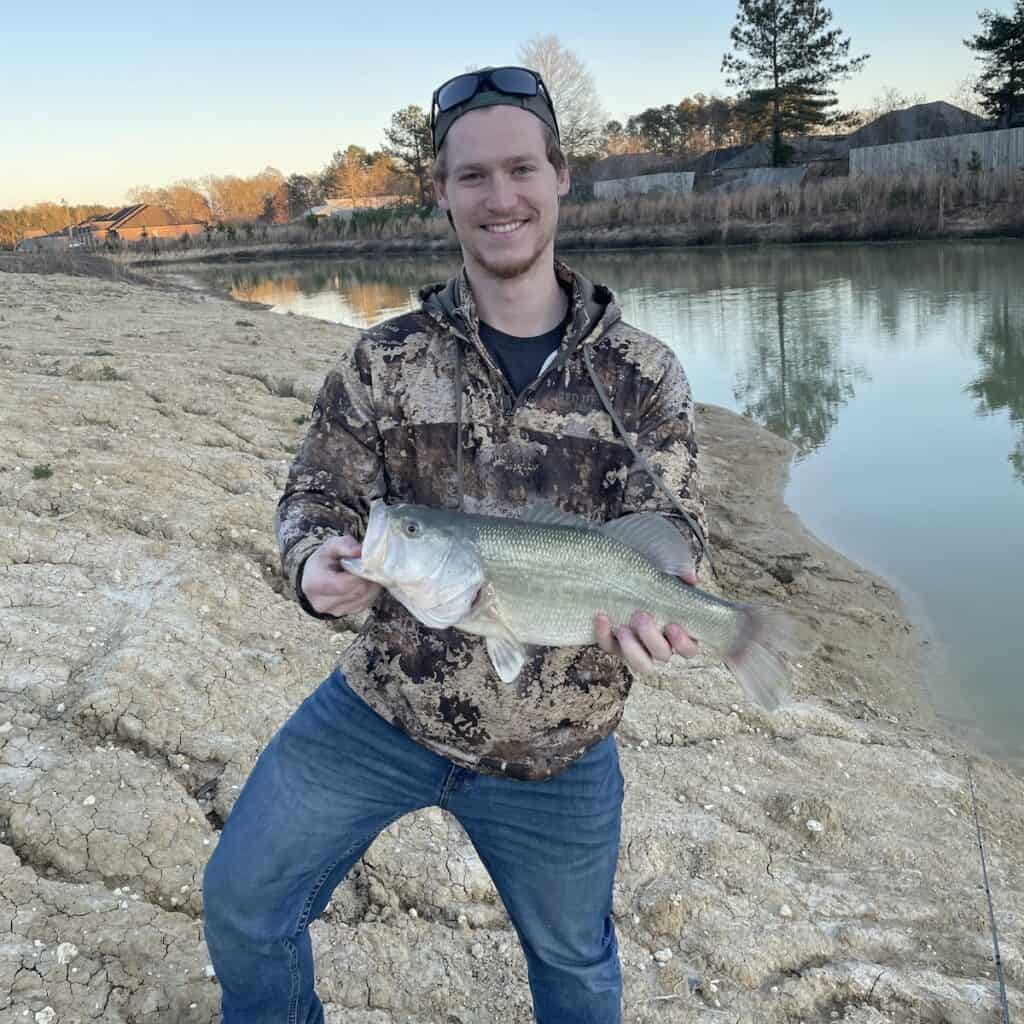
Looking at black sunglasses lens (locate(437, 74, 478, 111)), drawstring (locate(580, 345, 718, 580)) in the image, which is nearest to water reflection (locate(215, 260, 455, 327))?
black sunglasses lens (locate(437, 74, 478, 111))

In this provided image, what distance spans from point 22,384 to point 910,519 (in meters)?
9.59

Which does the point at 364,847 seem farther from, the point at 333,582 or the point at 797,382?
the point at 797,382

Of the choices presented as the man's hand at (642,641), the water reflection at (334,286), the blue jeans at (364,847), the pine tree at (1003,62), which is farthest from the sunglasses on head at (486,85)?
the pine tree at (1003,62)

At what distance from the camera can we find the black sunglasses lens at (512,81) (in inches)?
108

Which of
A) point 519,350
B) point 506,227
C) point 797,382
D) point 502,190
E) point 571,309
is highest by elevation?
point 502,190

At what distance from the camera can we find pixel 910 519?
9828 mm

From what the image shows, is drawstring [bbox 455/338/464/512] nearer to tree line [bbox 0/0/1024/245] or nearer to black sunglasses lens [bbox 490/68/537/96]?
black sunglasses lens [bbox 490/68/537/96]

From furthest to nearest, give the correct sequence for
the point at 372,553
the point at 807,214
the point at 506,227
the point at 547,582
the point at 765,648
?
the point at 807,214 < the point at 506,227 < the point at 765,648 < the point at 547,582 < the point at 372,553

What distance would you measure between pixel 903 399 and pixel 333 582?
14.0 meters

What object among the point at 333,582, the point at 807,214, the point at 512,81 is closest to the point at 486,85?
the point at 512,81

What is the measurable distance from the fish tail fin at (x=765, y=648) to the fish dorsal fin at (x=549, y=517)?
565 mm

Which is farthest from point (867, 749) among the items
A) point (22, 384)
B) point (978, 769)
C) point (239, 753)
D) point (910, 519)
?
point (22, 384)

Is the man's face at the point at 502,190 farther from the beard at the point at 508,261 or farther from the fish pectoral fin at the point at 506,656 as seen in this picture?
the fish pectoral fin at the point at 506,656

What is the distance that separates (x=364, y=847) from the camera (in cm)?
263
